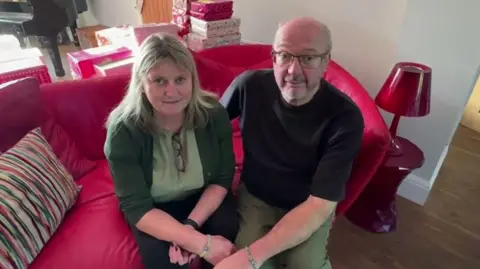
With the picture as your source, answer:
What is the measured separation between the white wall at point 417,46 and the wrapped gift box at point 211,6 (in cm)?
34

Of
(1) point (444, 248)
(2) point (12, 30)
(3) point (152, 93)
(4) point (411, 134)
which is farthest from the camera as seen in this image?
(2) point (12, 30)

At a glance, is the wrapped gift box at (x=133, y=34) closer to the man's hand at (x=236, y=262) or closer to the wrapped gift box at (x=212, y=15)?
the wrapped gift box at (x=212, y=15)

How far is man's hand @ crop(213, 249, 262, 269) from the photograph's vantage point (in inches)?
44.8

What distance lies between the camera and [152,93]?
44.8 inches

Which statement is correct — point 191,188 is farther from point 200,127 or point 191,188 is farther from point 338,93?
point 338,93

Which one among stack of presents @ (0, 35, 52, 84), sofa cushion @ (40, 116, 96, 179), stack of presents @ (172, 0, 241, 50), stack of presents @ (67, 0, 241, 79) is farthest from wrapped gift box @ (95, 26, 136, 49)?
sofa cushion @ (40, 116, 96, 179)

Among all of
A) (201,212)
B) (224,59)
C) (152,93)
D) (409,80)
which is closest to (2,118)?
(152,93)

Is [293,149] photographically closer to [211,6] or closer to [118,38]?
[211,6]

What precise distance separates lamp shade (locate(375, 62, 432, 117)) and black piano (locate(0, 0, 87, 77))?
2.92m

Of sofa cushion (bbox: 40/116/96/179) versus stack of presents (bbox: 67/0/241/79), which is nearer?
sofa cushion (bbox: 40/116/96/179)

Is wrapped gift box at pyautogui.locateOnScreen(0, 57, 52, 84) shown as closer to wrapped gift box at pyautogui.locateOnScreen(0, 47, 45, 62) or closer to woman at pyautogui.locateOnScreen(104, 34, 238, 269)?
wrapped gift box at pyautogui.locateOnScreen(0, 47, 45, 62)

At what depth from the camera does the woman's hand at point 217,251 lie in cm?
117

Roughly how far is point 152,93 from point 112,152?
23cm

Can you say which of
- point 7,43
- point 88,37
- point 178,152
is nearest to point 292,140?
point 178,152
